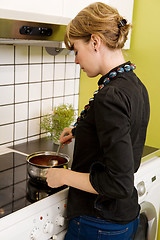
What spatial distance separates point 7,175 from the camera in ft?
4.83

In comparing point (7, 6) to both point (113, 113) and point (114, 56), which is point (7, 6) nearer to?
point (114, 56)

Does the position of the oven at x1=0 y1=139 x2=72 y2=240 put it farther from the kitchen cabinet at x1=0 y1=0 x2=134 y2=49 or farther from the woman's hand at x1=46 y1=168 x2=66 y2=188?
the kitchen cabinet at x1=0 y1=0 x2=134 y2=49

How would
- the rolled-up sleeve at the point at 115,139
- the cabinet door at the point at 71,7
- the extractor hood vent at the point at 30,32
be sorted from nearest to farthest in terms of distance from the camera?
1. the rolled-up sleeve at the point at 115,139
2. the extractor hood vent at the point at 30,32
3. the cabinet door at the point at 71,7

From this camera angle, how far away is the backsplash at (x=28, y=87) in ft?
5.80

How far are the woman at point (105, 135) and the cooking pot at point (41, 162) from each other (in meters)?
0.09

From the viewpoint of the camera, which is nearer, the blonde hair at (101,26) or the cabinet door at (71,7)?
the blonde hair at (101,26)

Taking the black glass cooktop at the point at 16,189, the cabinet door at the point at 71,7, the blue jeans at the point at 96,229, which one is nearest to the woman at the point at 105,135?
the blue jeans at the point at 96,229

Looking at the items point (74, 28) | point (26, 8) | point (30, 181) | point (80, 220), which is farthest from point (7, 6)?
point (80, 220)

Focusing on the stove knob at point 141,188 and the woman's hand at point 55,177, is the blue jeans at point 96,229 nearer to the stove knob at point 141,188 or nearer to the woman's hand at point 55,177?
the woman's hand at point 55,177

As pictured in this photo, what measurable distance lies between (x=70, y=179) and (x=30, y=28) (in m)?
0.60

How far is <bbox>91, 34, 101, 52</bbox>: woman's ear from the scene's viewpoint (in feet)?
3.44

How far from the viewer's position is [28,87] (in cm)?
190

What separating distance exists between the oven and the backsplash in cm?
36

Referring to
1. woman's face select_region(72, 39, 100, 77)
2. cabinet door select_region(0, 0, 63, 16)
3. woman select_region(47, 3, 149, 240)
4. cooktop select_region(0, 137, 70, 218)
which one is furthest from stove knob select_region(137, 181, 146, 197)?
cabinet door select_region(0, 0, 63, 16)
